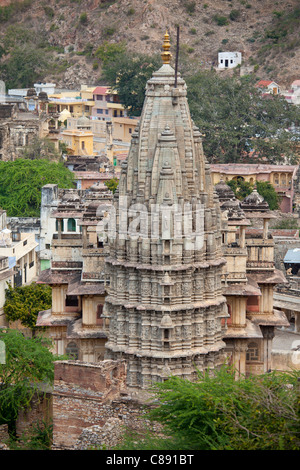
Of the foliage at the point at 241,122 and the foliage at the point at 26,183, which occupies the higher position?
the foliage at the point at 241,122

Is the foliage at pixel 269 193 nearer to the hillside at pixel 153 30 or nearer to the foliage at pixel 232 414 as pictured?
the foliage at pixel 232 414

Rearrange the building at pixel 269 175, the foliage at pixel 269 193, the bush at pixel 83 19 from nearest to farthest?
the foliage at pixel 269 193
the building at pixel 269 175
the bush at pixel 83 19

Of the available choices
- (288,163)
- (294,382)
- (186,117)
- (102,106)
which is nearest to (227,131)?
(288,163)

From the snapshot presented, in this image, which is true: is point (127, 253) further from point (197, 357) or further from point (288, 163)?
point (288, 163)

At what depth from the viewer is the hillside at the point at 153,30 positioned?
128 meters

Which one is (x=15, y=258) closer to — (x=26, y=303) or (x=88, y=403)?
(x=26, y=303)

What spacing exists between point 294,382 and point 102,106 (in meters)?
78.8

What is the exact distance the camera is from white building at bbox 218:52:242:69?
128m

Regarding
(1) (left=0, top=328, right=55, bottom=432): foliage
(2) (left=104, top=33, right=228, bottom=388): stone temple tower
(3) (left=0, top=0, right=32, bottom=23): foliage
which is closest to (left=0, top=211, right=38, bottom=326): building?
(1) (left=0, top=328, right=55, bottom=432): foliage

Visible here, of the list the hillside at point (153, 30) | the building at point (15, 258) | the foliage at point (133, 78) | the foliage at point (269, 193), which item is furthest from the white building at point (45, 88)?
the building at point (15, 258)

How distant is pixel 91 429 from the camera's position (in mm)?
30703

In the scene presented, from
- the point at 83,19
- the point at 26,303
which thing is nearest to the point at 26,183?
the point at 26,303

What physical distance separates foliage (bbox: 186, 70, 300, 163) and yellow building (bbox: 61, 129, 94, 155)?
8502 millimetres

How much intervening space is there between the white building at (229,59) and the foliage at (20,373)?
300 ft
